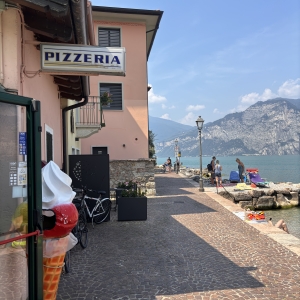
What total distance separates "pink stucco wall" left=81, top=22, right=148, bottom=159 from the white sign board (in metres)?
11.9

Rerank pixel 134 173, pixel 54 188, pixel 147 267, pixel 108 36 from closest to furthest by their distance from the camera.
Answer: pixel 54 188 < pixel 147 267 < pixel 134 173 < pixel 108 36

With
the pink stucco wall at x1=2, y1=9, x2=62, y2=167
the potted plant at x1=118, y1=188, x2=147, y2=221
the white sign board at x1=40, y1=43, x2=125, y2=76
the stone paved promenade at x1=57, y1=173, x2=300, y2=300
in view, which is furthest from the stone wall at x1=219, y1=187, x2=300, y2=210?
the white sign board at x1=40, y1=43, x2=125, y2=76

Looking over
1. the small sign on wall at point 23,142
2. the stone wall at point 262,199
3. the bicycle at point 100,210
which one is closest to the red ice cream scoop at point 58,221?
the small sign on wall at point 23,142

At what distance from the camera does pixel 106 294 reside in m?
4.13

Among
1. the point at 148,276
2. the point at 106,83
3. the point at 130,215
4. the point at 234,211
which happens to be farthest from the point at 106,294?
the point at 106,83

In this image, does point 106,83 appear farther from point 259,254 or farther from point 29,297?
point 29,297

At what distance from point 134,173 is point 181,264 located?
951 centimetres

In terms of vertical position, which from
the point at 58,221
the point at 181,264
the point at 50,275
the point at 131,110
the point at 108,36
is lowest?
the point at 181,264

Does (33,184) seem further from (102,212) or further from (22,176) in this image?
(102,212)

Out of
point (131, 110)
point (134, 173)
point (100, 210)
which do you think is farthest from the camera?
point (131, 110)

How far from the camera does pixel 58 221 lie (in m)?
3.39

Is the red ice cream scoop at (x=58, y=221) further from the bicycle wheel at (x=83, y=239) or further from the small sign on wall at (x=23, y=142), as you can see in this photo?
the bicycle wheel at (x=83, y=239)

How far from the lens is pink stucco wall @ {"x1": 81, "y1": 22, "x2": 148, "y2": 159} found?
16562 mm

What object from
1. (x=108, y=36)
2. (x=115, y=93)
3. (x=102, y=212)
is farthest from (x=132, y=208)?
(x=108, y=36)
